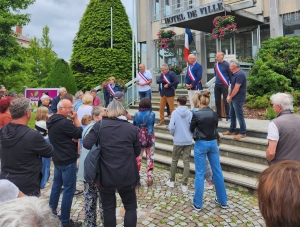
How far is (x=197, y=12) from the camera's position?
12258 millimetres

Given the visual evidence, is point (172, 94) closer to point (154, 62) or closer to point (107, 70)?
point (154, 62)

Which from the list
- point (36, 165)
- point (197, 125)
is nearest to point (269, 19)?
point (197, 125)

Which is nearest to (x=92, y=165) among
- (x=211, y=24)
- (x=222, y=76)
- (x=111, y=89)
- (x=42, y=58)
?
(x=222, y=76)

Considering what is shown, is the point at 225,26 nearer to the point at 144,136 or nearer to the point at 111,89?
the point at 111,89

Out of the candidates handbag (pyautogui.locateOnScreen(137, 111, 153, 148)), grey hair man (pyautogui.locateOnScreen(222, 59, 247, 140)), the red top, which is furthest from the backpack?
the red top

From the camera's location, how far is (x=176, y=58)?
55.9 ft

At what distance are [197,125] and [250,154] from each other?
Result: 6.61ft

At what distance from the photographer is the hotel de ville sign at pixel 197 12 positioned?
11470 mm

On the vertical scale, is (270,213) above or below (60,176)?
above

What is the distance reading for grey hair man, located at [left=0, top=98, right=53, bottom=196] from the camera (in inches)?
116

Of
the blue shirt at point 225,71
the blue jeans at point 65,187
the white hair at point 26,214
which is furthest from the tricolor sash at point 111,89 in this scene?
the white hair at point 26,214

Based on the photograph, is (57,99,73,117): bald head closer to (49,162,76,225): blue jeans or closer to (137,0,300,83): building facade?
(49,162,76,225): blue jeans

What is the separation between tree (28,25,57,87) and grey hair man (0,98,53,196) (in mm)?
29072

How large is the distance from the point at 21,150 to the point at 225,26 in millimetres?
10657
